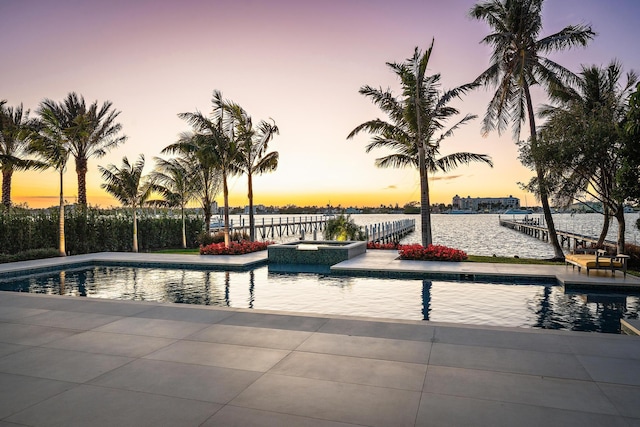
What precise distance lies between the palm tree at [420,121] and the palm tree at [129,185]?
1145 centimetres

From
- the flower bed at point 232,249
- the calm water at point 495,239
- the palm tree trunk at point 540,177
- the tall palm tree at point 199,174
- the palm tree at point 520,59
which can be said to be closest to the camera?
the palm tree trunk at point 540,177

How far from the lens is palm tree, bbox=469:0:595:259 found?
1579cm

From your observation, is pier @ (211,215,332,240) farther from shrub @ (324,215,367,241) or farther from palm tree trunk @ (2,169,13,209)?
palm tree trunk @ (2,169,13,209)

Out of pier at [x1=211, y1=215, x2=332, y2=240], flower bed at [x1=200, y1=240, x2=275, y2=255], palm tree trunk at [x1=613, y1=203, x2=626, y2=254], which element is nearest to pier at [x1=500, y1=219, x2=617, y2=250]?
palm tree trunk at [x1=613, y1=203, x2=626, y2=254]

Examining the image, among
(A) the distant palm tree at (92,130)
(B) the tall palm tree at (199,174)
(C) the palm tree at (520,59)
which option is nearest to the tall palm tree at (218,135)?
(B) the tall palm tree at (199,174)

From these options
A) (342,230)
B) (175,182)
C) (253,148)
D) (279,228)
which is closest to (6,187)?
(175,182)

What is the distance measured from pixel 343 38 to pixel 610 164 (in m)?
11.2

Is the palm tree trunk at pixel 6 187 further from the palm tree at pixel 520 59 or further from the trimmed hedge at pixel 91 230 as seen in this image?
the palm tree at pixel 520 59

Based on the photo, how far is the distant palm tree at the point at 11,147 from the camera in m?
20.0

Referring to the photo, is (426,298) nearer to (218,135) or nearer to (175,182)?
(218,135)

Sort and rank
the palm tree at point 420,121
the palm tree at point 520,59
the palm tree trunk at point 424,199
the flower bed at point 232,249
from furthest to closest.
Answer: the flower bed at point 232,249, the palm tree trunk at point 424,199, the palm tree at point 420,121, the palm tree at point 520,59

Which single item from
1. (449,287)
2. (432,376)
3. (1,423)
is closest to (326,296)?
(449,287)

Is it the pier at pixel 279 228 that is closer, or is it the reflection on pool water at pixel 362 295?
the reflection on pool water at pixel 362 295

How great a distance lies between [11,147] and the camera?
22047 millimetres
